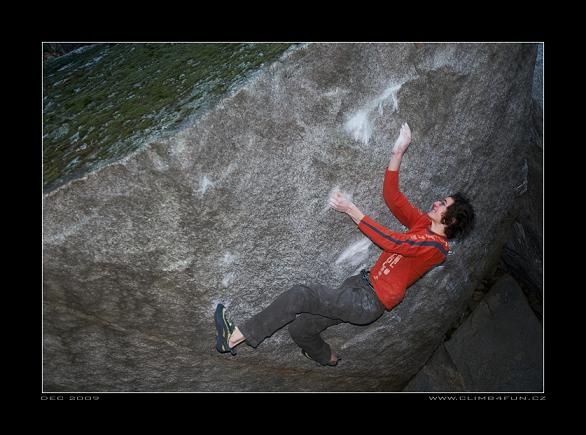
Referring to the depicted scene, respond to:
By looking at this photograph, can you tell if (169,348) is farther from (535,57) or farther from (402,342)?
(535,57)

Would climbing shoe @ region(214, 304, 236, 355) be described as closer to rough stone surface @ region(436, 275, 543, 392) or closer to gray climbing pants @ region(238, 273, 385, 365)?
gray climbing pants @ region(238, 273, 385, 365)

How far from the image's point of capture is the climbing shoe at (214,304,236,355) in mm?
3850

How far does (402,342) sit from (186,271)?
2.51m

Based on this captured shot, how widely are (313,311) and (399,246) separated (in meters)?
0.80

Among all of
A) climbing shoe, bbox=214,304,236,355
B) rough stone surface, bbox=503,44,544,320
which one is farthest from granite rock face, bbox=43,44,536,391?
rough stone surface, bbox=503,44,544,320

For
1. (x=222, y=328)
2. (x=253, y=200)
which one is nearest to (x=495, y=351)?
(x=222, y=328)

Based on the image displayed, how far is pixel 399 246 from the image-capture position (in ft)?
12.5

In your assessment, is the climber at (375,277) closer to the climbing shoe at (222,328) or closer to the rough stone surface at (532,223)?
the climbing shoe at (222,328)

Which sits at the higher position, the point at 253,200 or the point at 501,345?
the point at 253,200

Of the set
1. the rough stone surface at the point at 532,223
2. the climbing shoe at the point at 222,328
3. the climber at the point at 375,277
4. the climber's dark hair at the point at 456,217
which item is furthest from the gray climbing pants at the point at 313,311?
the rough stone surface at the point at 532,223

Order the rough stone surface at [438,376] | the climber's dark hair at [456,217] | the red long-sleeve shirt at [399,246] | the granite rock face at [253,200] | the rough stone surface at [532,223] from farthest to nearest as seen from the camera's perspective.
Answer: the rough stone surface at [438,376] < the rough stone surface at [532,223] < the climber's dark hair at [456,217] < the red long-sleeve shirt at [399,246] < the granite rock face at [253,200]

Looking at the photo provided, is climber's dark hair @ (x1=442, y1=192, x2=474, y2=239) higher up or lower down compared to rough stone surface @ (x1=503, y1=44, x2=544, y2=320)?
higher up

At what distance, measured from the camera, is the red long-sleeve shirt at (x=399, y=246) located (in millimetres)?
3795

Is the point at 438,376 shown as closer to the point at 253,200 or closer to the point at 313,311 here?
the point at 313,311
